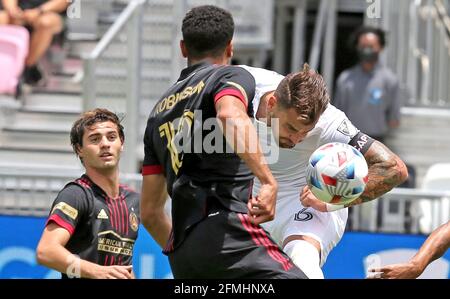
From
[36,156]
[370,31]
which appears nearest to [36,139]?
[36,156]

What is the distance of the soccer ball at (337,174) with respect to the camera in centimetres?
627

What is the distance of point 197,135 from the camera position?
6.23m

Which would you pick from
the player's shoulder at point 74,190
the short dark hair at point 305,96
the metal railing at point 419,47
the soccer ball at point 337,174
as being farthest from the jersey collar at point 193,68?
the metal railing at point 419,47

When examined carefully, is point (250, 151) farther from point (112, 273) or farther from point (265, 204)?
point (112, 273)

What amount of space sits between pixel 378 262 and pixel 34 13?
5106 millimetres

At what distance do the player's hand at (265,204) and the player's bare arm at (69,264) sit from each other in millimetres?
1042

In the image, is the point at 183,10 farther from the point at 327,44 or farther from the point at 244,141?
the point at 244,141

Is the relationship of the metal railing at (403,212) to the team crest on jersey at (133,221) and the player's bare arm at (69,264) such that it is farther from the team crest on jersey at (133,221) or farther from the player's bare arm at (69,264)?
the player's bare arm at (69,264)

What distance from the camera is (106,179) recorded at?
7.20 m

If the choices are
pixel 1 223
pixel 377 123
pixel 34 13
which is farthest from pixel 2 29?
pixel 377 123

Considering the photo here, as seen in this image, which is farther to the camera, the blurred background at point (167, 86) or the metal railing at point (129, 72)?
the metal railing at point (129, 72)

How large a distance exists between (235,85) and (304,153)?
1.34 m

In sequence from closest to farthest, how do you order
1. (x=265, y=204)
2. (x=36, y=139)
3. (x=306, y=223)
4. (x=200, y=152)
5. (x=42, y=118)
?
(x=265, y=204), (x=200, y=152), (x=306, y=223), (x=36, y=139), (x=42, y=118)

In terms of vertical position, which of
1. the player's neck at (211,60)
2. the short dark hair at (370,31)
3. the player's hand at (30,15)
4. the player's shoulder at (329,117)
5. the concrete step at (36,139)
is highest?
the player's hand at (30,15)
